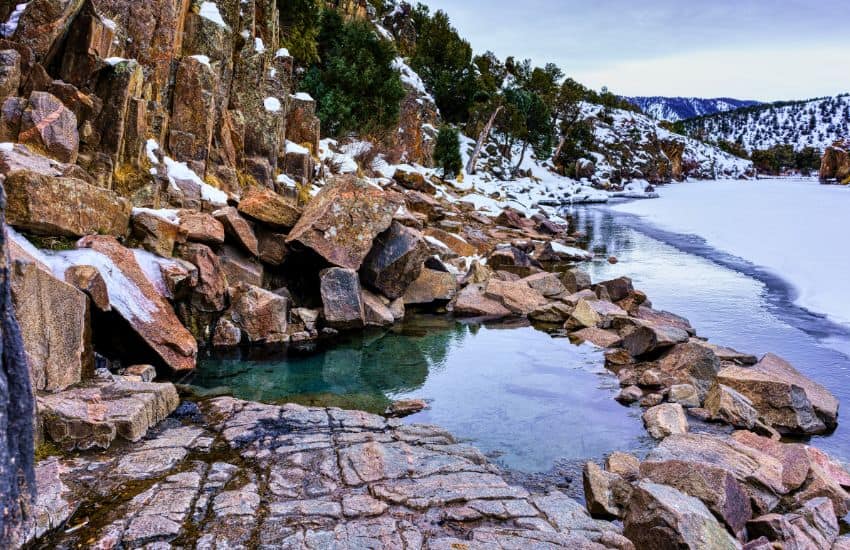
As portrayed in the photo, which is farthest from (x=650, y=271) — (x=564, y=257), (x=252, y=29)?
(x=252, y=29)

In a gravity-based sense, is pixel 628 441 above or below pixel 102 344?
below

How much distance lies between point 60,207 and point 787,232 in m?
32.2

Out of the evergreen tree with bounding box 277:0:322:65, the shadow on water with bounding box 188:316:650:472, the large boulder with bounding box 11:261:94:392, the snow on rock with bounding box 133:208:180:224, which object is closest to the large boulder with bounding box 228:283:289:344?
the shadow on water with bounding box 188:316:650:472

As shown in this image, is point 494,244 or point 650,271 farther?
point 494,244

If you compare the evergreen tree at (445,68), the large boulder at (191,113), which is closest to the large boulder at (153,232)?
the large boulder at (191,113)

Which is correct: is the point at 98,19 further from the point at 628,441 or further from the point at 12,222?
the point at 628,441

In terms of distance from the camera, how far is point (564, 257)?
26234 mm

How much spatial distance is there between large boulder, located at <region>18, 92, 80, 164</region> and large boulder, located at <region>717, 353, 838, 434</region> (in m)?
13.3

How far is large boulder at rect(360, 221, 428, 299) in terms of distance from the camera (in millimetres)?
15945

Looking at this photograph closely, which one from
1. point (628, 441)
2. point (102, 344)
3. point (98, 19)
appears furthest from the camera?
point (98, 19)

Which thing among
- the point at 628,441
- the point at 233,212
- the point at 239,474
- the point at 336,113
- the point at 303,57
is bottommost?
the point at 628,441

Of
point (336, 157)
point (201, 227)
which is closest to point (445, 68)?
point (336, 157)

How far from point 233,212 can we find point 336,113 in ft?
51.1

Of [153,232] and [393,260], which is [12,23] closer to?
[153,232]
